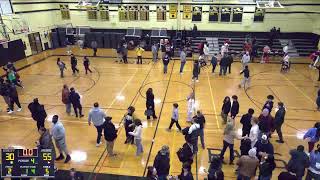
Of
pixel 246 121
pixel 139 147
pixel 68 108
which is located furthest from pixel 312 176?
pixel 68 108

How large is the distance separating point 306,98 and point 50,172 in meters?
12.3

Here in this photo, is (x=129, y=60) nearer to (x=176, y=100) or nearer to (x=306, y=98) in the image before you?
(x=176, y=100)

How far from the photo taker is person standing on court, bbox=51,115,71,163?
290 inches

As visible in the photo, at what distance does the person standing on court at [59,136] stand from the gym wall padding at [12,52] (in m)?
14.1

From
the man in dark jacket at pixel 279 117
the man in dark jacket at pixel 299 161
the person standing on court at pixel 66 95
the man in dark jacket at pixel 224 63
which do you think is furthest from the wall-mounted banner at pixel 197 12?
the man in dark jacket at pixel 299 161

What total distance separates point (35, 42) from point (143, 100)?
46.1 ft

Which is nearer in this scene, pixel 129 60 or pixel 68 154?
pixel 68 154

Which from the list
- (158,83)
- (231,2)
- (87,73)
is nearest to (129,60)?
(87,73)

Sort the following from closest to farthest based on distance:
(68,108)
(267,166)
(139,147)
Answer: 1. (267,166)
2. (139,147)
3. (68,108)

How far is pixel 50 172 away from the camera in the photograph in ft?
20.5

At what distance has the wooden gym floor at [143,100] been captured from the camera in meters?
8.38

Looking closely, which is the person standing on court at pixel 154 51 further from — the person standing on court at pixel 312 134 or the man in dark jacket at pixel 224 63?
the person standing on court at pixel 312 134

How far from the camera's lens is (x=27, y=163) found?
622 centimetres

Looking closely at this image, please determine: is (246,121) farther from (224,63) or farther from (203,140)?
(224,63)
